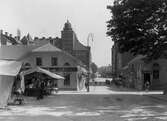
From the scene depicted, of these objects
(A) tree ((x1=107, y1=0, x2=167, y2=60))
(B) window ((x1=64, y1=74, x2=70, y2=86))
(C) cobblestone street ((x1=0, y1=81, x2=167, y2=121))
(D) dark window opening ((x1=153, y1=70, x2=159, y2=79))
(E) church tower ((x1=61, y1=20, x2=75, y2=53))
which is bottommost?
(C) cobblestone street ((x1=0, y1=81, x2=167, y2=121))

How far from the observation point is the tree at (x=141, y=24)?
114ft

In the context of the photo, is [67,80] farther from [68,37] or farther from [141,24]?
[68,37]

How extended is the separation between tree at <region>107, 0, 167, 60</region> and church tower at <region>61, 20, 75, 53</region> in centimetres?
5050

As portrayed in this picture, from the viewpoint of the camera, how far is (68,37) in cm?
8956

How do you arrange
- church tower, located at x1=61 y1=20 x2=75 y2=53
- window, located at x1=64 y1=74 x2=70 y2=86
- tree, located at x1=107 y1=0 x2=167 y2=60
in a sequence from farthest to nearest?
church tower, located at x1=61 y1=20 x2=75 y2=53 → window, located at x1=64 y1=74 x2=70 y2=86 → tree, located at x1=107 y1=0 x2=167 y2=60

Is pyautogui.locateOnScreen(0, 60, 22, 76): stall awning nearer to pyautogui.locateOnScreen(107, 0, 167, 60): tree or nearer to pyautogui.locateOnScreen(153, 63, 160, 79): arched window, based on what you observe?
pyautogui.locateOnScreen(107, 0, 167, 60): tree

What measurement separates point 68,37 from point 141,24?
181 feet

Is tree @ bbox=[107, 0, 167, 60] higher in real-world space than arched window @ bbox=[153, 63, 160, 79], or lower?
higher

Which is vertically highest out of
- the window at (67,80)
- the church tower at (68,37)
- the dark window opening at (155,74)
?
the church tower at (68,37)

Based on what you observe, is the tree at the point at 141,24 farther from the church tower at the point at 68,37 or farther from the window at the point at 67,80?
the church tower at the point at 68,37

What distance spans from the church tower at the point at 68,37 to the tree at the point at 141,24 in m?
50.5

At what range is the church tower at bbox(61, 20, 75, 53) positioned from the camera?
87.9 m

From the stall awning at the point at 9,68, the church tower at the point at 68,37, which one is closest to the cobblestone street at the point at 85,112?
the stall awning at the point at 9,68

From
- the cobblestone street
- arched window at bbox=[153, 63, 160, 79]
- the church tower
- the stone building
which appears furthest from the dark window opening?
the cobblestone street
